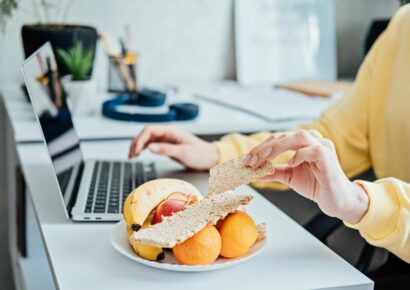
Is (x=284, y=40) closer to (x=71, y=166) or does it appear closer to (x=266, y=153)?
(x=71, y=166)

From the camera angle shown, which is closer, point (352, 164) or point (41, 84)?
point (41, 84)

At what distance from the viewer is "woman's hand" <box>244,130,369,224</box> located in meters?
0.85

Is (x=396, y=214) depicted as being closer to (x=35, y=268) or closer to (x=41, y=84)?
(x=41, y=84)

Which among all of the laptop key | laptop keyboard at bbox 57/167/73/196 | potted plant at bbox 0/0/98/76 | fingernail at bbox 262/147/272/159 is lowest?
the laptop key

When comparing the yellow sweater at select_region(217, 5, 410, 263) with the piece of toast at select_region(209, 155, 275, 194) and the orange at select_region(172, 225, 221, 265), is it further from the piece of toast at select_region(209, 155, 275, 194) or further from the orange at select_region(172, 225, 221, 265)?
the orange at select_region(172, 225, 221, 265)

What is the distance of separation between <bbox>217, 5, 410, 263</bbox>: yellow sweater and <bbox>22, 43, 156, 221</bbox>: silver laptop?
21cm

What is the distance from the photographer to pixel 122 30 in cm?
204

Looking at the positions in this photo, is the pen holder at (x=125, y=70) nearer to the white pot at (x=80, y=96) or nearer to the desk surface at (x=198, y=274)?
the white pot at (x=80, y=96)

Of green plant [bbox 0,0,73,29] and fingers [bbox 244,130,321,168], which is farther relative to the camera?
green plant [bbox 0,0,73,29]

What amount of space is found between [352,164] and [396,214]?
0.48 meters

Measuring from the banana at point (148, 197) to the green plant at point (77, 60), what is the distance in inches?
32.5

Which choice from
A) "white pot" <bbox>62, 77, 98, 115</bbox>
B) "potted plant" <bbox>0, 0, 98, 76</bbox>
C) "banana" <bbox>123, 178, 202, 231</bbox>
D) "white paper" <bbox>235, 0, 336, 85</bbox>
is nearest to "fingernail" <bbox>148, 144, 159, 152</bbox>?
"banana" <bbox>123, 178, 202, 231</bbox>

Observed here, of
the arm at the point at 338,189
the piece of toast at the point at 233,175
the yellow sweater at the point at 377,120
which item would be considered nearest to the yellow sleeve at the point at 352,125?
the yellow sweater at the point at 377,120

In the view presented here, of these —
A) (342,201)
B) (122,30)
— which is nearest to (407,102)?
(342,201)
